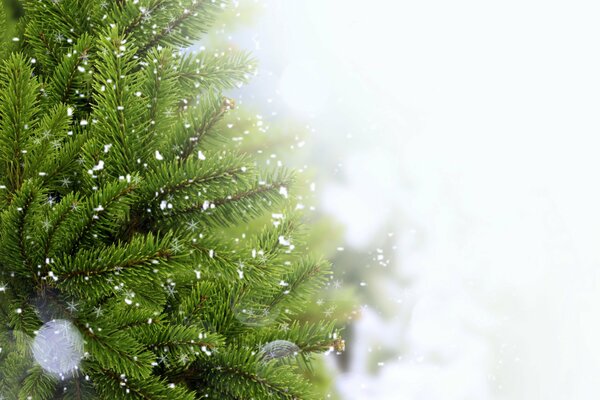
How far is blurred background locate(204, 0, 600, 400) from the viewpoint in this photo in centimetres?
423

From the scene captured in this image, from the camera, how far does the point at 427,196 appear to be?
813cm

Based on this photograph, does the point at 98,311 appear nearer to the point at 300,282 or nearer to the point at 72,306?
the point at 72,306

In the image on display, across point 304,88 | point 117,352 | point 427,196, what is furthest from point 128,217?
point 427,196

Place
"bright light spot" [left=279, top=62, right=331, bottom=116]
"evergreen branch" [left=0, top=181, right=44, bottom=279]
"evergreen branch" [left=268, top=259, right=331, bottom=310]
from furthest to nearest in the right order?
"bright light spot" [left=279, top=62, right=331, bottom=116], "evergreen branch" [left=268, top=259, right=331, bottom=310], "evergreen branch" [left=0, top=181, right=44, bottom=279]

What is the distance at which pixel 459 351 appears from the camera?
279 inches

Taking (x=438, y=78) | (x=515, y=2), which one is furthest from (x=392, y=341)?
(x=515, y=2)

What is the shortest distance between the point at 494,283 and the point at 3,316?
7.80 m

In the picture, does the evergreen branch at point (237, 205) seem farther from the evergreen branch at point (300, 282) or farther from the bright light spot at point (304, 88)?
the bright light spot at point (304, 88)

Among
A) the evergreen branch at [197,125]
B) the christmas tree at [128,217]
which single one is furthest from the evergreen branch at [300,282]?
the evergreen branch at [197,125]

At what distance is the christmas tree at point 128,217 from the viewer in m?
0.96

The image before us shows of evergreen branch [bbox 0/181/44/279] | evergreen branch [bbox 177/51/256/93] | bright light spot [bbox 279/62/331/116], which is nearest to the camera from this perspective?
evergreen branch [bbox 0/181/44/279]

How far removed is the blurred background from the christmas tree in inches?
8.8

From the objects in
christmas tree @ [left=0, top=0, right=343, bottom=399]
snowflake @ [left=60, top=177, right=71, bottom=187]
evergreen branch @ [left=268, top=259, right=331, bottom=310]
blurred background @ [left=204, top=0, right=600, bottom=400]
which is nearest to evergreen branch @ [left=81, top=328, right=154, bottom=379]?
christmas tree @ [left=0, top=0, right=343, bottom=399]

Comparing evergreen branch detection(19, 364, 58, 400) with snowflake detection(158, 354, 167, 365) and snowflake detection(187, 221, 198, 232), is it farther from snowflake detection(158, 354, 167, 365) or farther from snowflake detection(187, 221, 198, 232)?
snowflake detection(187, 221, 198, 232)
